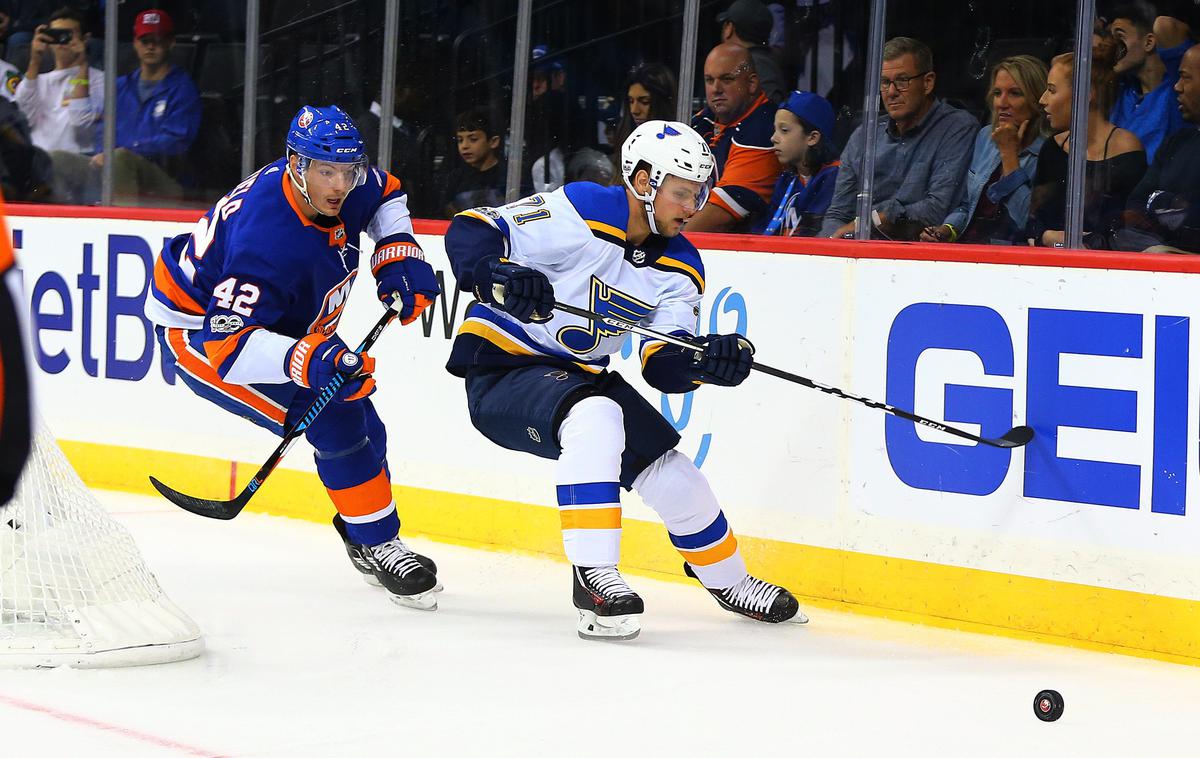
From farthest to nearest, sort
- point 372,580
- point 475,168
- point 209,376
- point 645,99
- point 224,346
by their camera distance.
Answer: point 475,168, point 645,99, point 372,580, point 209,376, point 224,346

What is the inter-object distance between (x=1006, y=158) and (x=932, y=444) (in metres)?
0.71

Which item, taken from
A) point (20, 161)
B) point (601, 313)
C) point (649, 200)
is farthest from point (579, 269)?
point (20, 161)

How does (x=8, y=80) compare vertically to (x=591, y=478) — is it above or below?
above

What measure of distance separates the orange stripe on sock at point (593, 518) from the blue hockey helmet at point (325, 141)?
0.90 meters

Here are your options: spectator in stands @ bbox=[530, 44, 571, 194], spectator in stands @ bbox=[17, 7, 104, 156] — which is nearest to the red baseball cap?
spectator in stands @ bbox=[17, 7, 104, 156]

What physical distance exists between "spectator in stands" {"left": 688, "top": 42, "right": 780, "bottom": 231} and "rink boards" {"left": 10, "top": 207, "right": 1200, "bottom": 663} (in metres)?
0.11

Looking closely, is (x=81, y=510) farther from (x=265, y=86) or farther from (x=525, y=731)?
(x=265, y=86)

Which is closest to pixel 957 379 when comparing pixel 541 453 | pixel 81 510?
pixel 541 453

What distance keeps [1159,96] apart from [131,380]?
3.58 meters

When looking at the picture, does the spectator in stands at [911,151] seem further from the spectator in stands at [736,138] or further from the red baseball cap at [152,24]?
the red baseball cap at [152,24]

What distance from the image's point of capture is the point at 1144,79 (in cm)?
364

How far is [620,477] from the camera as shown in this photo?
12.1 feet

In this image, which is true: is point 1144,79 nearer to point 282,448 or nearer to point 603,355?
point 603,355

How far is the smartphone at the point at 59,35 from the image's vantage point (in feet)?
19.9
